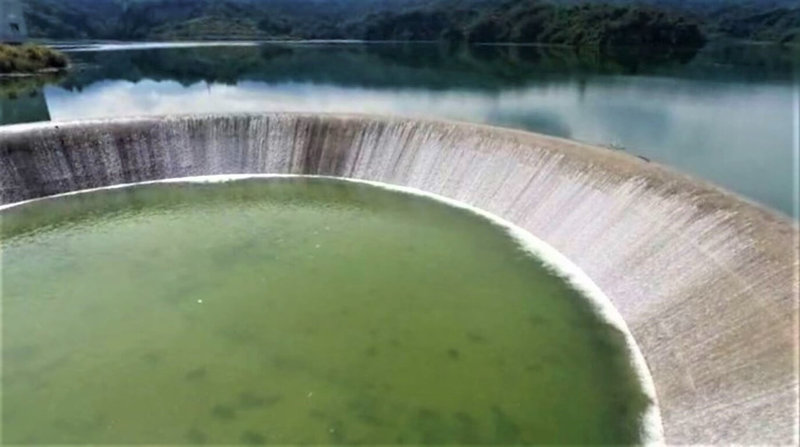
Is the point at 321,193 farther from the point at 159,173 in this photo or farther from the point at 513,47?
the point at 513,47

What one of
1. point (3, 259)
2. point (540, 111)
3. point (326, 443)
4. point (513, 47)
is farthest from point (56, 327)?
point (513, 47)

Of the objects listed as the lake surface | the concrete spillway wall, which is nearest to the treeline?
the lake surface

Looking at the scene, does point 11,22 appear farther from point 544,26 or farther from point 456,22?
point 544,26

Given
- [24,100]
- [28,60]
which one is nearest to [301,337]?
[24,100]

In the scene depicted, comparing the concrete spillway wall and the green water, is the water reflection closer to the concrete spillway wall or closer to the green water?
the concrete spillway wall

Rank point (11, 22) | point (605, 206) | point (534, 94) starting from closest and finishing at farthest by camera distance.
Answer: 1. point (605, 206)
2. point (534, 94)
3. point (11, 22)
